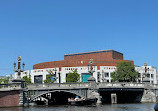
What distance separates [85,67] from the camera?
137 metres

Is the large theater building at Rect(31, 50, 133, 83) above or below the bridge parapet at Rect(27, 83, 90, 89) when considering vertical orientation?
above

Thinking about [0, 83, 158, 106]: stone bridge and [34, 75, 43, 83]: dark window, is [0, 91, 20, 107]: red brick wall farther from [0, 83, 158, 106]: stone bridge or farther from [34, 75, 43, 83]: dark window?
[34, 75, 43, 83]: dark window

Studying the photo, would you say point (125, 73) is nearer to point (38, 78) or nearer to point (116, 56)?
point (38, 78)

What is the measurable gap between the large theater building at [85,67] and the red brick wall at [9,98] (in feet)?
215

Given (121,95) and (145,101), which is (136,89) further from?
(121,95)

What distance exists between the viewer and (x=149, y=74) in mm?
150125

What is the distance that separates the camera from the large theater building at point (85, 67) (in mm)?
136500

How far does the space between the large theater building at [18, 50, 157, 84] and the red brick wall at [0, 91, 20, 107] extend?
215 feet

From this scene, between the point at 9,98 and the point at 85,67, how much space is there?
78501 mm

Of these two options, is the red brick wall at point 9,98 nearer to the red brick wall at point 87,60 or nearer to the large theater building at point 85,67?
the large theater building at point 85,67

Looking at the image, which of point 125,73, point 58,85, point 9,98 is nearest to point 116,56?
point 125,73

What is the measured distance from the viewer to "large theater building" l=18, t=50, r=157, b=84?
448 feet

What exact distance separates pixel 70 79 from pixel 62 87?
44.7 metres

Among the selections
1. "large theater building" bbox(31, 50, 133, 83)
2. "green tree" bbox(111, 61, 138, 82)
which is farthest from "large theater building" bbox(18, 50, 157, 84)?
"green tree" bbox(111, 61, 138, 82)
